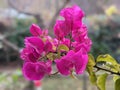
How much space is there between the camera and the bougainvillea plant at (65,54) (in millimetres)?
467

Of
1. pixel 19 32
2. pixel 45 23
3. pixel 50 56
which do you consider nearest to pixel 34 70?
pixel 50 56

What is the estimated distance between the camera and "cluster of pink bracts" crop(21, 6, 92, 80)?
465mm

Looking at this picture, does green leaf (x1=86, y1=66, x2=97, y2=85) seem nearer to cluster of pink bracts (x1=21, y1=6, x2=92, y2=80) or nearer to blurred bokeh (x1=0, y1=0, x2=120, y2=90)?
cluster of pink bracts (x1=21, y1=6, x2=92, y2=80)

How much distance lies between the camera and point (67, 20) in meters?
0.51

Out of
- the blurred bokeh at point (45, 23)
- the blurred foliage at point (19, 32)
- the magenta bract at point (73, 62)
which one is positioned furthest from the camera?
the blurred foliage at point (19, 32)

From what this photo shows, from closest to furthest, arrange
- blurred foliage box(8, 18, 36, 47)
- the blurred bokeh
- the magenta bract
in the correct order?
the magenta bract → the blurred bokeh → blurred foliage box(8, 18, 36, 47)

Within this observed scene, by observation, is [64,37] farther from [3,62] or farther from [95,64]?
[3,62]

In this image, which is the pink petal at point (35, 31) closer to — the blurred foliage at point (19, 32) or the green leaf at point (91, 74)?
the green leaf at point (91, 74)

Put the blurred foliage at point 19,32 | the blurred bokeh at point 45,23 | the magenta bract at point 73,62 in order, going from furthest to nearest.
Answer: the blurred foliage at point 19,32
the blurred bokeh at point 45,23
the magenta bract at point 73,62

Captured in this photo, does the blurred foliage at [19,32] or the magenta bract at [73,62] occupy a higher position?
the magenta bract at [73,62]

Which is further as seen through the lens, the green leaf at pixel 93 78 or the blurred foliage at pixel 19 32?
the blurred foliage at pixel 19 32

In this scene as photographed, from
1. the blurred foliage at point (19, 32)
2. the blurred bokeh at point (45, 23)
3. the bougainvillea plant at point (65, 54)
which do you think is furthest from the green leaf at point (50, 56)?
the blurred foliage at point (19, 32)

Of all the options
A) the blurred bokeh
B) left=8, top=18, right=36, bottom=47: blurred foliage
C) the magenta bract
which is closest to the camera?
the magenta bract

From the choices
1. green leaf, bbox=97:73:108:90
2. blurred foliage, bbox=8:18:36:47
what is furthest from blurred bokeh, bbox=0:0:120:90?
green leaf, bbox=97:73:108:90
